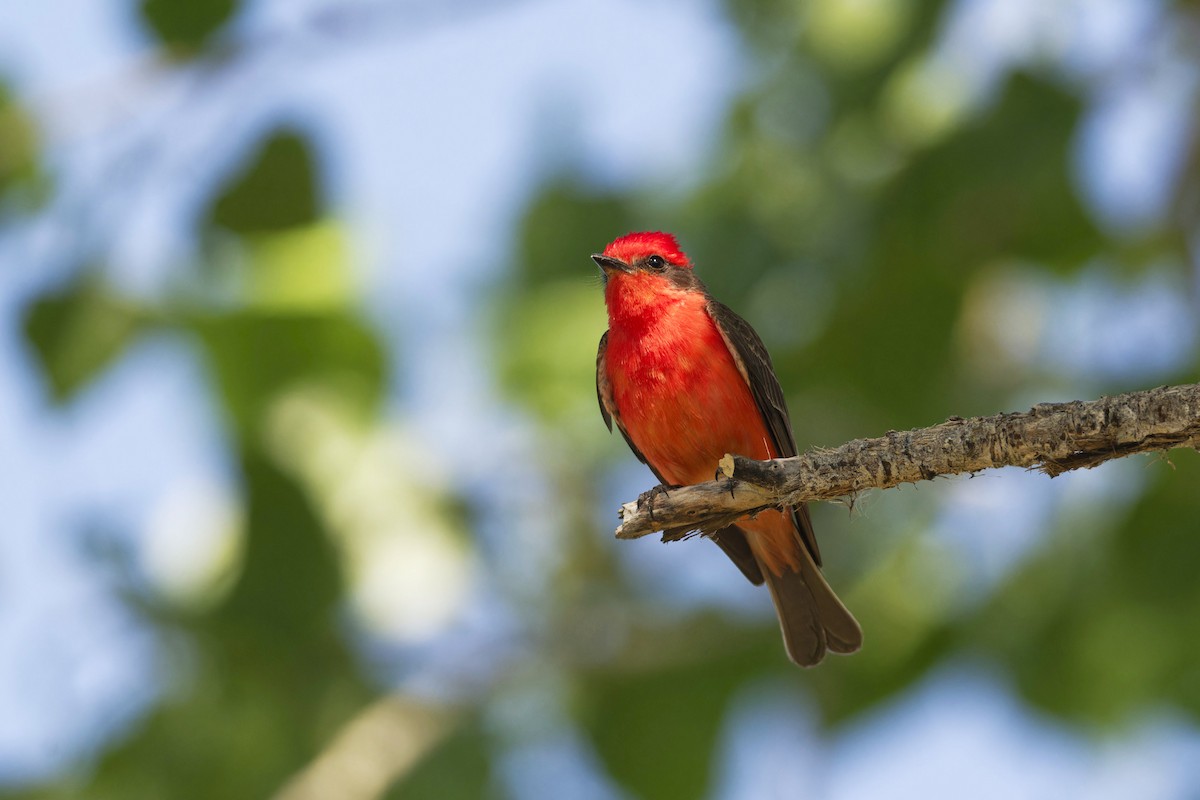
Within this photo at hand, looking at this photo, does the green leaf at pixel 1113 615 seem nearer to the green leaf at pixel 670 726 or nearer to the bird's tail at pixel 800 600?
the bird's tail at pixel 800 600

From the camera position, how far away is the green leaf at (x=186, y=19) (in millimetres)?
5750

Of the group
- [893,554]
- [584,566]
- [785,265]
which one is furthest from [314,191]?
[893,554]

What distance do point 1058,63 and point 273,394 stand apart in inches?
154

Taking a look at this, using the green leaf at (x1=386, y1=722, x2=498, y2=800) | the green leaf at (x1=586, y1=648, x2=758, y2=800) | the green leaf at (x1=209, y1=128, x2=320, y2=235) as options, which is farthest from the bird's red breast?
the green leaf at (x1=386, y1=722, x2=498, y2=800)

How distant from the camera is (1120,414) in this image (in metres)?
3.00

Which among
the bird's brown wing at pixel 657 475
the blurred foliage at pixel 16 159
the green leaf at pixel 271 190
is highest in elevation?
the blurred foliage at pixel 16 159

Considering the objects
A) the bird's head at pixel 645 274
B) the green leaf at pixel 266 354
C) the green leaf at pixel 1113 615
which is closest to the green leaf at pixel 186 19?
the green leaf at pixel 266 354

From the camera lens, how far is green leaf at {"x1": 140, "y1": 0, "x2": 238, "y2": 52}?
18.9 ft

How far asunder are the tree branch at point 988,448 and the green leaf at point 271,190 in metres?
3.00

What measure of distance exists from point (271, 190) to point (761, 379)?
2.26m

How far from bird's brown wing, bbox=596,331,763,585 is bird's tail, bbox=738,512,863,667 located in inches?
2.0

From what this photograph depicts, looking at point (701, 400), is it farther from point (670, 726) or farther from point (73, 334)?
point (73, 334)

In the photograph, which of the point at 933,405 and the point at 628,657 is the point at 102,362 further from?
the point at 933,405

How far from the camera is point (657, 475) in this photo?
5.96 meters
